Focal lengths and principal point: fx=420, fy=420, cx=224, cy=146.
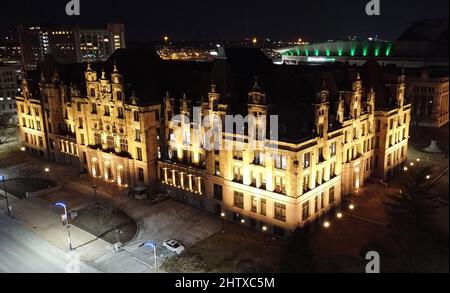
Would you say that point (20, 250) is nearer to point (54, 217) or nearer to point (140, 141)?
point (54, 217)

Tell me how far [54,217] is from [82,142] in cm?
2437

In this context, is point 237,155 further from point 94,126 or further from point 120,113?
point 94,126

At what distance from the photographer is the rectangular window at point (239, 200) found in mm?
67781

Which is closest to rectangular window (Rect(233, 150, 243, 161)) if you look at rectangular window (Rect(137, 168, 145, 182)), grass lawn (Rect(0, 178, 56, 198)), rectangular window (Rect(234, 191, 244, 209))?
rectangular window (Rect(234, 191, 244, 209))

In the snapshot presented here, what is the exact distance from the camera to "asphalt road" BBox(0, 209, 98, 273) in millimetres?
55272

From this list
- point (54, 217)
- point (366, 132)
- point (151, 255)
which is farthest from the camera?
point (366, 132)

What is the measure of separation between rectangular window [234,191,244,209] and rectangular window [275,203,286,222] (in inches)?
255

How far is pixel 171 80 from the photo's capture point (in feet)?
276

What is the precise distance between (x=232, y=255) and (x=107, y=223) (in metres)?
23.2

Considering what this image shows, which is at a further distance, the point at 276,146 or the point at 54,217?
the point at 54,217

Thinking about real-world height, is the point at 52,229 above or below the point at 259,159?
below

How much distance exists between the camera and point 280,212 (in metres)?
63.3

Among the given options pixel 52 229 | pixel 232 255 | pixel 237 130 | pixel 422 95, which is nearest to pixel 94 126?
pixel 52 229
